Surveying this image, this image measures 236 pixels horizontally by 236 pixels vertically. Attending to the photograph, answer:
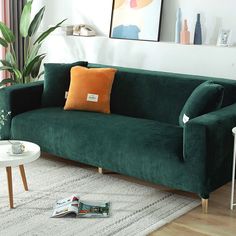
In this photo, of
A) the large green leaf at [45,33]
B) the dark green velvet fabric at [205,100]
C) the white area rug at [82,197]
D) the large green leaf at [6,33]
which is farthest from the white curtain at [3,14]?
the dark green velvet fabric at [205,100]

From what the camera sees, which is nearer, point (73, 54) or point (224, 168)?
point (224, 168)

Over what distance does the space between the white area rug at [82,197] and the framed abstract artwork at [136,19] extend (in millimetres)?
Result: 1323

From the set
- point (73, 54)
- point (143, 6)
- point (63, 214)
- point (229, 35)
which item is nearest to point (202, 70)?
Result: point (229, 35)

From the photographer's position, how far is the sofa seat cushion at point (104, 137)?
3502 millimetres

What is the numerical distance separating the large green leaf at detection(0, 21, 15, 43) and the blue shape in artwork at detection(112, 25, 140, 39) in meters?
1.00

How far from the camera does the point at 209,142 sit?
3.26m

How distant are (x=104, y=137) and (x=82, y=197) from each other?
456 mm

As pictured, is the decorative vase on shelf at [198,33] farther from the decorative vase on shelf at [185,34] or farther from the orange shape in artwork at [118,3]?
the orange shape in artwork at [118,3]

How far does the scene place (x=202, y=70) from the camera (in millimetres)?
4320

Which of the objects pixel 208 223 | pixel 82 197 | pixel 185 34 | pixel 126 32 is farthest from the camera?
pixel 126 32

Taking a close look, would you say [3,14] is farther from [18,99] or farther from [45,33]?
[18,99]

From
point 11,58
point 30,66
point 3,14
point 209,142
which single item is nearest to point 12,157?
point 209,142

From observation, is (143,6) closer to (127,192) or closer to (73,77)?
(73,77)

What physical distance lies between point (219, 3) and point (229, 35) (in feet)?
0.91
